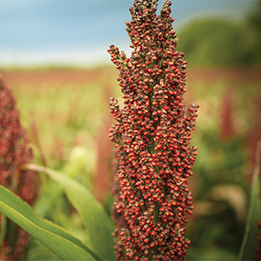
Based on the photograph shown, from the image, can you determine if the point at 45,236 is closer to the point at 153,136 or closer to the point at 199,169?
the point at 153,136

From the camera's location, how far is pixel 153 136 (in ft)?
3.39

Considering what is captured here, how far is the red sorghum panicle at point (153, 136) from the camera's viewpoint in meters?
0.97

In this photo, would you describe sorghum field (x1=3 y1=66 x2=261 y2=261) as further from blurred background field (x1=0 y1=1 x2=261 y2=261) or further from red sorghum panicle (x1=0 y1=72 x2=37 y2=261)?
red sorghum panicle (x1=0 y1=72 x2=37 y2=261)

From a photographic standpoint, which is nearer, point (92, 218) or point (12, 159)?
point (92, 218)

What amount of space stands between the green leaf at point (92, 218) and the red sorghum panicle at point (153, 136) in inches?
14.5

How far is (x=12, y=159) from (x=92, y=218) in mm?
761

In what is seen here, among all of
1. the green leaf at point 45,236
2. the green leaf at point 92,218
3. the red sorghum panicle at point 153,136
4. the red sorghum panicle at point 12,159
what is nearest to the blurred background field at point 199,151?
the red sorghum panicle at point 12,159

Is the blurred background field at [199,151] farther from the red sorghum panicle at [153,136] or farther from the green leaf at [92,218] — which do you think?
the red sorghum panicle at [153,136]

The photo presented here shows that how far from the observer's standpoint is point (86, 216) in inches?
54.9

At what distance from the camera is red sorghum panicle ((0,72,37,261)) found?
158cm

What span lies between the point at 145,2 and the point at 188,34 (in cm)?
3496

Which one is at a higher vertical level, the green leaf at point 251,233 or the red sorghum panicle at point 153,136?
the red sorghum panicle at point 153,136

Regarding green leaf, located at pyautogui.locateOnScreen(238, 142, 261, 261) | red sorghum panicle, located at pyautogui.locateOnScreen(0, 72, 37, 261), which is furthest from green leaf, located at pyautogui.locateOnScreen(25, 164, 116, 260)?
green leaf, located at pyautogui.locateOnScreen(238, 142, 261, 261)

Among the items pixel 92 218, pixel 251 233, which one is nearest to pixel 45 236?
pixel 92 218
